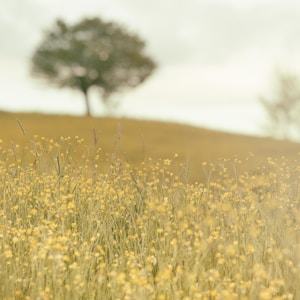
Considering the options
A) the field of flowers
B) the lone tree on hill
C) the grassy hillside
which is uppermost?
the lone tree on hill

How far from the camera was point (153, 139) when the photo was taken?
17531 mm

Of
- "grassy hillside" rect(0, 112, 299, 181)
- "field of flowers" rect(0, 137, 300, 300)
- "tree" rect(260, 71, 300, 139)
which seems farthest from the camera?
"tree" rect(260, 71, 300, 139)

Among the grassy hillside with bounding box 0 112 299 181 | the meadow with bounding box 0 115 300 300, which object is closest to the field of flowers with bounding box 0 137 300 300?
the meadow with bounding box 0 115 300 300

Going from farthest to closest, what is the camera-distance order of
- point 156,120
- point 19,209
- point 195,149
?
1. point 156,120
2. point 195,149
3. point 19,209

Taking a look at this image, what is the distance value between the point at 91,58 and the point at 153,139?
13126 millimetres

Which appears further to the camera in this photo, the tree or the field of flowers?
the tree

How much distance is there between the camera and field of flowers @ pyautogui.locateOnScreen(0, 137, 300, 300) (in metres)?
4.62

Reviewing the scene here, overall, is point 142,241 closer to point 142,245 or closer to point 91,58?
point 142,245

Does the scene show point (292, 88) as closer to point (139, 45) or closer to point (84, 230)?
point (139, 45)

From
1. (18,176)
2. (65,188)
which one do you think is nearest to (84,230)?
(65,188)

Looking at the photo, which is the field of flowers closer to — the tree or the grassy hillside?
the grassy hillside

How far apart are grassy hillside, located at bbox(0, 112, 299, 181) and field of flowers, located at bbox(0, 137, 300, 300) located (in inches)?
260

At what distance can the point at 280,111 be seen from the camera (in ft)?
94.4

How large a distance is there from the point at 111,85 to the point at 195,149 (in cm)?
1431
